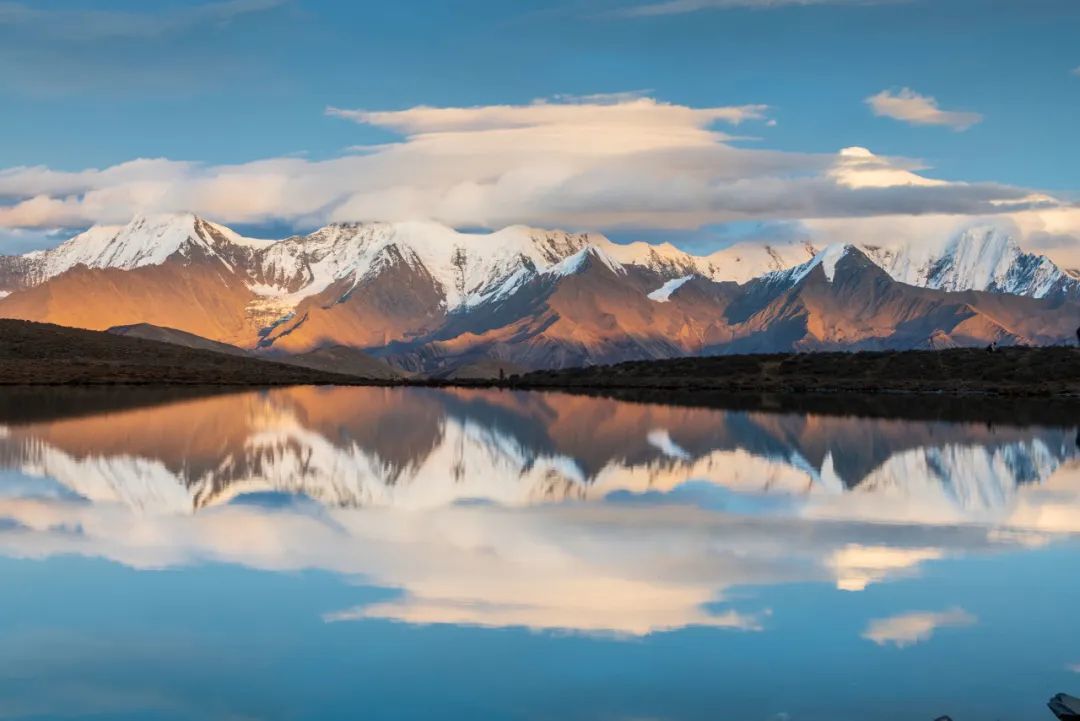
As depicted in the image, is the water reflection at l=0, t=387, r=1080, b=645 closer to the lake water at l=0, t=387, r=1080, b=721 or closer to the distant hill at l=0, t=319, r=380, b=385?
the lake water at l=0, t=387, r=1080, b=721

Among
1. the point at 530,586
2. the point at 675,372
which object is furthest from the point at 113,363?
the point at 530,586

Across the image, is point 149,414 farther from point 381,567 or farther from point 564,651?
point 564,651

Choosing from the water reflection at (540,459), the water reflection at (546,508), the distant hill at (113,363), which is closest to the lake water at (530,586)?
the water reflection at (546,508)

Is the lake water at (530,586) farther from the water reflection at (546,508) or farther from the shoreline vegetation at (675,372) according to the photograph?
the shoreline vegetation at (675,372)

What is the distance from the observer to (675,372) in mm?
120375

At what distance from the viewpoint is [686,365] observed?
12388 centimetres

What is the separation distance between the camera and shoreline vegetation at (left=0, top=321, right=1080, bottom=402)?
97.4 metres

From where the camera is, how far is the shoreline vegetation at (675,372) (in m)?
97.4

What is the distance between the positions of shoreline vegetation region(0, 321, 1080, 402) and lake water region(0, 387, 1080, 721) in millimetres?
50664

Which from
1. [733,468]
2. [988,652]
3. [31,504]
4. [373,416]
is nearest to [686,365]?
[373,416]

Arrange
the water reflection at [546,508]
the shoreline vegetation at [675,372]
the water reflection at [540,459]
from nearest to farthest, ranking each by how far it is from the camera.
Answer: the water reflection at [546,508], the water reflection at [540,459], the shoreline vegetation at [675,372]

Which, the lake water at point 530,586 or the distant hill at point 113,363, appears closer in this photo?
the lake water at point 530,586

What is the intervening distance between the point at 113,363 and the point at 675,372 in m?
49.6

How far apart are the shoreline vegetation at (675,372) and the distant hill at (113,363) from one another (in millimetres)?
95
